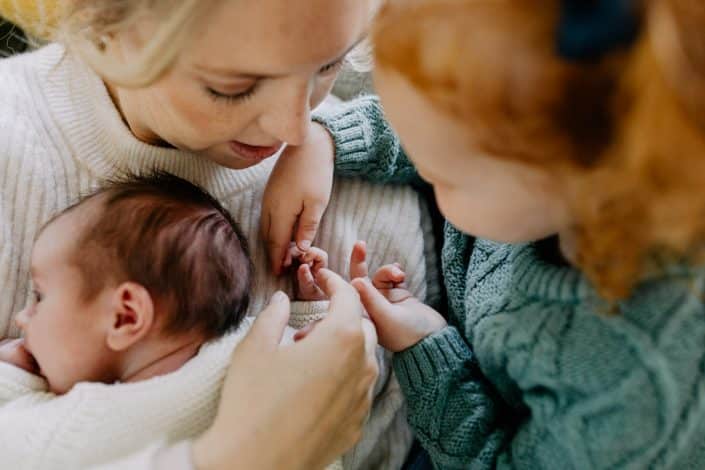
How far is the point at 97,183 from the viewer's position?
1083mm

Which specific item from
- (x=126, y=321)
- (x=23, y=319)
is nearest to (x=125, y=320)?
(x=126, y=321)

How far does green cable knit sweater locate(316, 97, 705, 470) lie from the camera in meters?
0.78

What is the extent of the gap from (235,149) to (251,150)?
0.02 metres

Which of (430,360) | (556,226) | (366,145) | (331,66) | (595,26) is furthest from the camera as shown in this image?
(366,145)

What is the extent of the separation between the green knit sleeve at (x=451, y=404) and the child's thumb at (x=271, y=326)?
193 mm

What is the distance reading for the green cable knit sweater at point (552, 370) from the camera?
78 cm

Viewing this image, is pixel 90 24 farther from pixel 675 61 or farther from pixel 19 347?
pixel 675 61

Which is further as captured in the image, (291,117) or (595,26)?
(291,117)

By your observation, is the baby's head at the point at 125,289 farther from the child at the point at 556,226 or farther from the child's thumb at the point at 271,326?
the child at the point at 556,226

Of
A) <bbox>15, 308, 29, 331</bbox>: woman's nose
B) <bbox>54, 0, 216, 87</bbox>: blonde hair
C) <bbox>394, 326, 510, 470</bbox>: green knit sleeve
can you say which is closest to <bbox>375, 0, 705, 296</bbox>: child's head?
<bbox>54, 0, 216, 87</bbox>: blonde hair

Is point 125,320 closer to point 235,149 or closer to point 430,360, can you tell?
point 235,149

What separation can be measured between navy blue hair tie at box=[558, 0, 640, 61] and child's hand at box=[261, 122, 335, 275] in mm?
569

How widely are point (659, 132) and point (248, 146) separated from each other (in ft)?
1.90

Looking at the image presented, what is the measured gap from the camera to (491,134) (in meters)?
0.66
